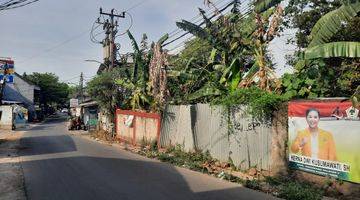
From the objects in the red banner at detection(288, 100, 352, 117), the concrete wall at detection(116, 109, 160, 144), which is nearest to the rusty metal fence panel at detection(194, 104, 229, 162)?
the red banner at detection(288, 100, 352, 117)

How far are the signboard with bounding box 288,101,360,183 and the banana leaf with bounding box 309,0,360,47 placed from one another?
1654 mm

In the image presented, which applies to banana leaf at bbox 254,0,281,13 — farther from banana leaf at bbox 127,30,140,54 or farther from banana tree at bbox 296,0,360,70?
banana leaf at bbox 127,30,140,54

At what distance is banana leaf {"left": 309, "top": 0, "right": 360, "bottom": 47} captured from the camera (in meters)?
10.7

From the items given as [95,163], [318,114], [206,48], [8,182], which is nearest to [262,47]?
[318,114]

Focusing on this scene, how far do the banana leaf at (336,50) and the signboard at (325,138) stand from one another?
1.15 m

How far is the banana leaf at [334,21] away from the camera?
10742 millimetres

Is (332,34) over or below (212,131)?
over

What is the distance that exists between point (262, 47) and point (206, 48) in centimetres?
1687

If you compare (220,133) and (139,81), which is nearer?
(220,133)

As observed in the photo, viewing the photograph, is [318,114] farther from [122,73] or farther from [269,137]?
[122,73]

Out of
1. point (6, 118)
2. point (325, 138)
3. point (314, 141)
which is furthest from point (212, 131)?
point (6, 118)

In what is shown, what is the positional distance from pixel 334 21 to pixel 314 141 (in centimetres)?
304

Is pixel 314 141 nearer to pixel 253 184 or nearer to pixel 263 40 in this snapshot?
pixel 253 184

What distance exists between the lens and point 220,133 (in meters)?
16.2
